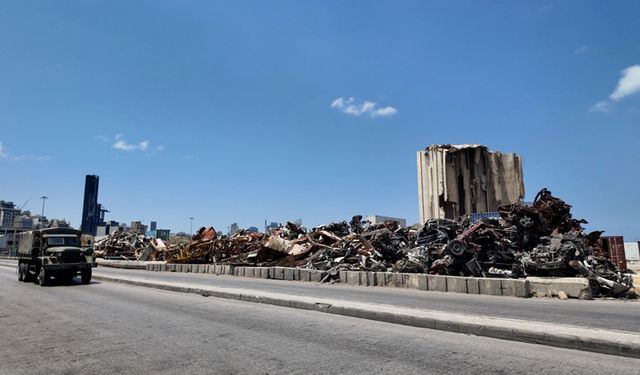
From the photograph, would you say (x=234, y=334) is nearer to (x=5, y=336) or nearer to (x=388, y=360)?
(x=388, y=360)

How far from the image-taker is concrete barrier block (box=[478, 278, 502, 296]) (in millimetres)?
16109

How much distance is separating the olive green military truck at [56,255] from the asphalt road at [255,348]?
36.2 feet

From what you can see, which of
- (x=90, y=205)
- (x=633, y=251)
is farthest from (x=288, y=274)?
(x=90, y=205)

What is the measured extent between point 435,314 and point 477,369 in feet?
13.3

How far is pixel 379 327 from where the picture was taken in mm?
9242

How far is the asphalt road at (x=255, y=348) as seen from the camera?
6.15 m

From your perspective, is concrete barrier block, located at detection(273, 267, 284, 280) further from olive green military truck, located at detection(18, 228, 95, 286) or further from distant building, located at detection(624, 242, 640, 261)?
distant building, located at detection(624, 242, 640, 261)

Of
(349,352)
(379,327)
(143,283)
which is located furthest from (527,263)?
(143,283)

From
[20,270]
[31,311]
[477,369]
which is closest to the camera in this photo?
[477,369]

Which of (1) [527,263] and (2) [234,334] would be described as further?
(1) [527,263]

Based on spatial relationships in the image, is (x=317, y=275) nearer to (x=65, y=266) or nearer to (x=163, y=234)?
(x=65, y=266)

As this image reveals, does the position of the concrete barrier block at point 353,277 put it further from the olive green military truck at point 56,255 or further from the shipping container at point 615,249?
the shipping container at point 615,249

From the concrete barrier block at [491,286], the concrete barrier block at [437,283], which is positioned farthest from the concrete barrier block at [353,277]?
the concrete barrier block at [491,286]

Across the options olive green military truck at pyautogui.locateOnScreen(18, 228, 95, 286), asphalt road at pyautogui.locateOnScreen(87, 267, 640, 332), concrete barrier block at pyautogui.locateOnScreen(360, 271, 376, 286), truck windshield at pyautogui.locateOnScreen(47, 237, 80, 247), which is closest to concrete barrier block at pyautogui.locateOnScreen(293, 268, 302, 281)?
concrete barrier block at pyautogui.locateOnScreen(360, 271, 376, 286)
